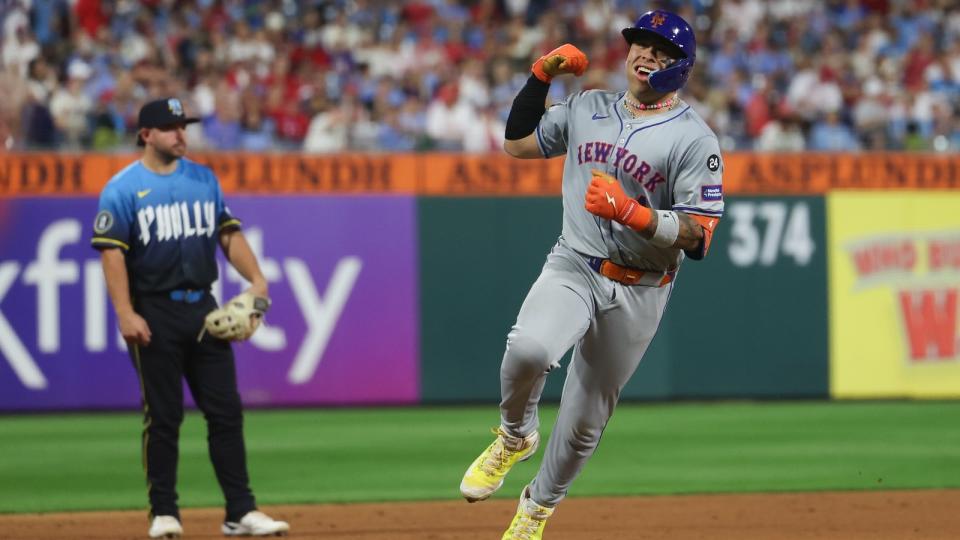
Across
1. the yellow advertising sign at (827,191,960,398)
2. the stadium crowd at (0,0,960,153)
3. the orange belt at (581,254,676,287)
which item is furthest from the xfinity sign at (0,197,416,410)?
the orange belt at (581,254,676,287)

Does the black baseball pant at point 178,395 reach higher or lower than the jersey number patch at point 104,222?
lower

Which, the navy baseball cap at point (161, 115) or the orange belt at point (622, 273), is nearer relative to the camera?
the orange belt at point (622, 273)

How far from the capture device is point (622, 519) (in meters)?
7.82

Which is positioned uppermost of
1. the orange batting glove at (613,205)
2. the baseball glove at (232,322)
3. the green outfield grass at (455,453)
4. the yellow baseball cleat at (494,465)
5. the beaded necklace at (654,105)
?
the beaded necklace at (654,105)

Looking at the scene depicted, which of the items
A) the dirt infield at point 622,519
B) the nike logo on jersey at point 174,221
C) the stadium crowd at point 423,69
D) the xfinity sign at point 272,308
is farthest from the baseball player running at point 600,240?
the stadium crowd at point 423,69

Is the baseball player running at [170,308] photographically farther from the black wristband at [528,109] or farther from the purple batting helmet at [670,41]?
the purple batting helmet at [670,41]

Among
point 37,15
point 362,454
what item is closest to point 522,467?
point 362,454

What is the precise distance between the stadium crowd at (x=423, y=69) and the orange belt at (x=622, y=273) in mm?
7863

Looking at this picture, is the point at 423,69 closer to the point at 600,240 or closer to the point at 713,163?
the point at 600,240

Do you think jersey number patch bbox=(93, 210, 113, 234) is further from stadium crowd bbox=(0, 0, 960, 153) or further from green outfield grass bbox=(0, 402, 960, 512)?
stadium crowd bbox=(0, 0, 960, 153)

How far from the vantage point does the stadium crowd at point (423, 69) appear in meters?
14.6

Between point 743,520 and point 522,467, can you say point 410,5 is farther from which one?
point 743,520

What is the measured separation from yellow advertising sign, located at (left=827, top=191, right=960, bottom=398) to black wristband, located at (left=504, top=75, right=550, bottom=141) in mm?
8239

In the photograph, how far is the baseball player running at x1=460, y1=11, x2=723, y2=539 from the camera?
233 inches
